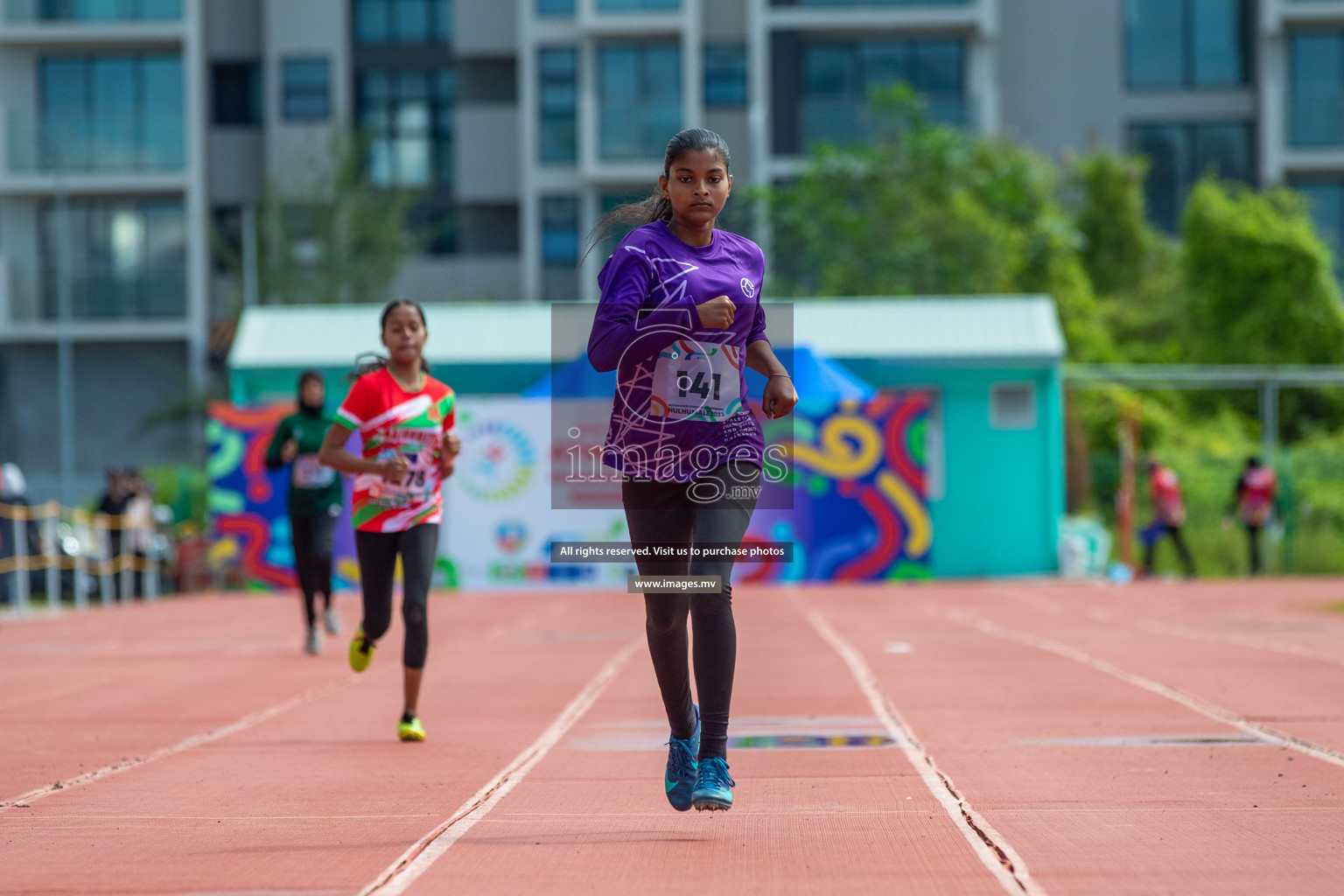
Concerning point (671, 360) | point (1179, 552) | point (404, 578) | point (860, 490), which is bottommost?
point (1179, 552)

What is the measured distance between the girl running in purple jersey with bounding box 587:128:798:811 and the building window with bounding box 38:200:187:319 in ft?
128

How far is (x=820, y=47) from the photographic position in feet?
139

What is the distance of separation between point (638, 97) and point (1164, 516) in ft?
71.7

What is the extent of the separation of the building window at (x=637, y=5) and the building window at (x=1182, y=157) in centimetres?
1228

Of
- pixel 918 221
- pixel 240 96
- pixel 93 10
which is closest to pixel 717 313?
pixel 918 221

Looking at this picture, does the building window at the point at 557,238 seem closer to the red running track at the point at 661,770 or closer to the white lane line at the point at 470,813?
the red running track at the point at 661,770

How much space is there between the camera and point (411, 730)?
7.67 metres

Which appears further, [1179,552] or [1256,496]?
[1179,552]

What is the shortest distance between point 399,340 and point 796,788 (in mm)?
3018

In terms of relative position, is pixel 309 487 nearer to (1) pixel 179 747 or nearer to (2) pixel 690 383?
(1) pixel 179 747

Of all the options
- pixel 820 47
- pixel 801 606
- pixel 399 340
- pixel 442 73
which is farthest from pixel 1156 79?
pixel 399 340

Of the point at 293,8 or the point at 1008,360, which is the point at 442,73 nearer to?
the point at 293,8

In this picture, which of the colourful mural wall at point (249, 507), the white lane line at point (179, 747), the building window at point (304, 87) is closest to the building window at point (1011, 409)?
the colourful mural wall at point (249, 507)

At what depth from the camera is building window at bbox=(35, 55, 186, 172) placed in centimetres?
4188
